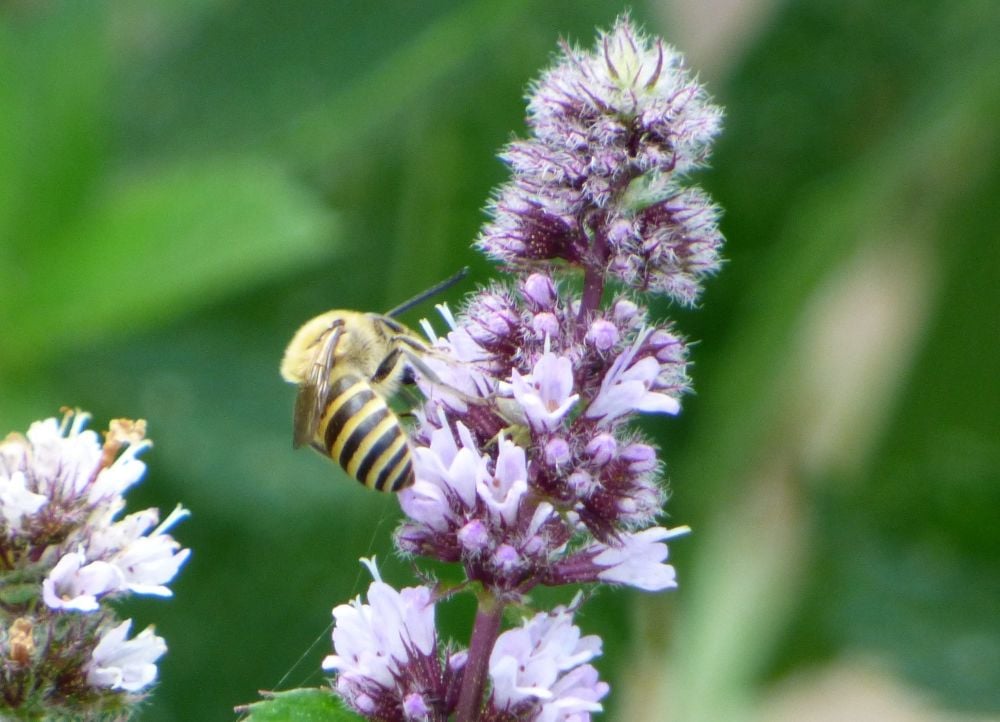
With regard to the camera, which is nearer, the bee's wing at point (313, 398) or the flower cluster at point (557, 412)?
the flower cluster at point (557, 412)

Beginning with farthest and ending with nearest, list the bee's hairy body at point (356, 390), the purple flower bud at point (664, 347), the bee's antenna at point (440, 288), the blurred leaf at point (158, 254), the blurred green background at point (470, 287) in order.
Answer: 1. the blurred green background at point (470, 287)
2. the blurred leaf at point (158, 254)
3. the bee's antenna at point (440, 288)
4. the bee's hairy body at point (356, 390)
5. the purple flower bud at point (664, 347)

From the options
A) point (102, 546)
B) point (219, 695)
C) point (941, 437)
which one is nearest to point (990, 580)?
point (941, 437)

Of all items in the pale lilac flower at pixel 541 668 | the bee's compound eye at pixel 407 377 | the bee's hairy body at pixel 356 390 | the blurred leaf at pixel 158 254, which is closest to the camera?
the pale lilac flower at pixel 541 668

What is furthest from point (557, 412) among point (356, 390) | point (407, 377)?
point (407, 377)

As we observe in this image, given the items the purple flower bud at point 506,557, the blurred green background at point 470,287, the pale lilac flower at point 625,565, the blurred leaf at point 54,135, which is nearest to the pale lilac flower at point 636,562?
the pale lilac flower at point 625,565

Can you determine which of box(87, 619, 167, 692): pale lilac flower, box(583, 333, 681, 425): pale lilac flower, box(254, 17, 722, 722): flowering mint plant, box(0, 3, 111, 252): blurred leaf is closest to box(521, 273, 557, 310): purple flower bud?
box(254, 17, 722, 722): flowering mint plant

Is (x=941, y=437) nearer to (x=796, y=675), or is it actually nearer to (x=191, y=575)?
(x=796, y=675)

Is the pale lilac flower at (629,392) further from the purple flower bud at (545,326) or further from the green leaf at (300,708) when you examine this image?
the green leaf at (300,708)
